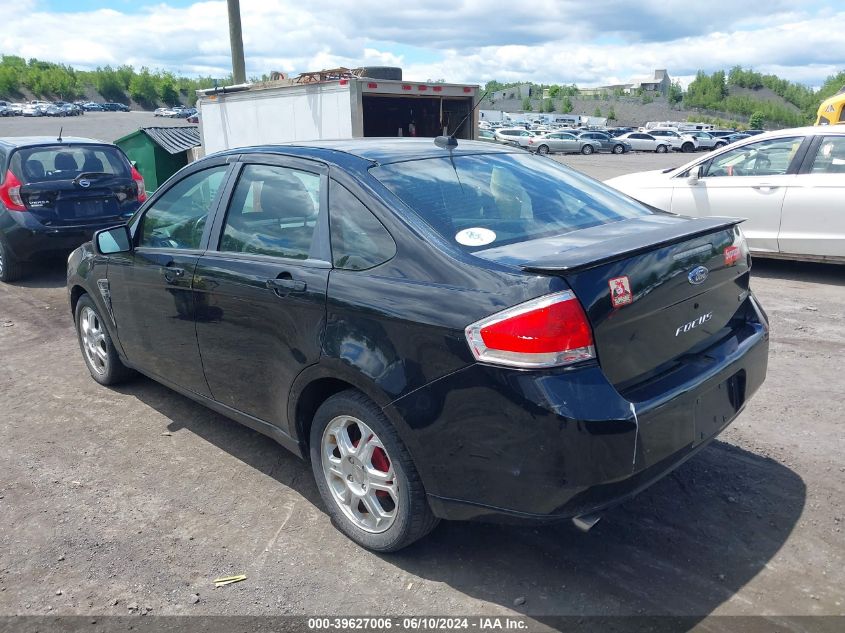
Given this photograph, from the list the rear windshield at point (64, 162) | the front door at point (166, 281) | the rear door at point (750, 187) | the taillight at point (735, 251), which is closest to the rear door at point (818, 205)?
the rear door at point (750, 187)

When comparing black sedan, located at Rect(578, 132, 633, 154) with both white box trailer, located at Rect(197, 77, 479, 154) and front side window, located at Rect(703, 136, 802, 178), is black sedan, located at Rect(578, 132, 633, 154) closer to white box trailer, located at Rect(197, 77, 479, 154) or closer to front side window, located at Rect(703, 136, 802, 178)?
white box trailer, located at Rect(197, 77, 479, 154)

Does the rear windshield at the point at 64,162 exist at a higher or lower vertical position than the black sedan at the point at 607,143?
higher

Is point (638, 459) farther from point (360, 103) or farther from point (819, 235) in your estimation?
point (360, 103)

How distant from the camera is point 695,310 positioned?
3.02 m

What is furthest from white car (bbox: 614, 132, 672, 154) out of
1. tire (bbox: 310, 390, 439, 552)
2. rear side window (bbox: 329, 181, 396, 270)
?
tire (bbox: 310, 390, 439, 552)

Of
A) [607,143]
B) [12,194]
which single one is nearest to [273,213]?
[12,194]

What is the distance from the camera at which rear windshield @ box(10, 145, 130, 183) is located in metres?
8.44

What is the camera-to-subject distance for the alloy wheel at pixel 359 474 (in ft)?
10.0

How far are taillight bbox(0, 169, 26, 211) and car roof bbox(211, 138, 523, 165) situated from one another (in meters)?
5.58

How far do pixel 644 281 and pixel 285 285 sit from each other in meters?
1.57

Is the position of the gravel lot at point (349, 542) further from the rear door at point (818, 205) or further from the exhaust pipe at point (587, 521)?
the rear door at point (818, 205)

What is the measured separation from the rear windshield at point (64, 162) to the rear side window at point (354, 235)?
21.8 feet

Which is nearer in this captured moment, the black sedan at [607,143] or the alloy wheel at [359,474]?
the alloy wheel at [359,474]

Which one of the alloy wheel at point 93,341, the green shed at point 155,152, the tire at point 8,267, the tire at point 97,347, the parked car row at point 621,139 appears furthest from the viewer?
the parked car row at point 621,139
